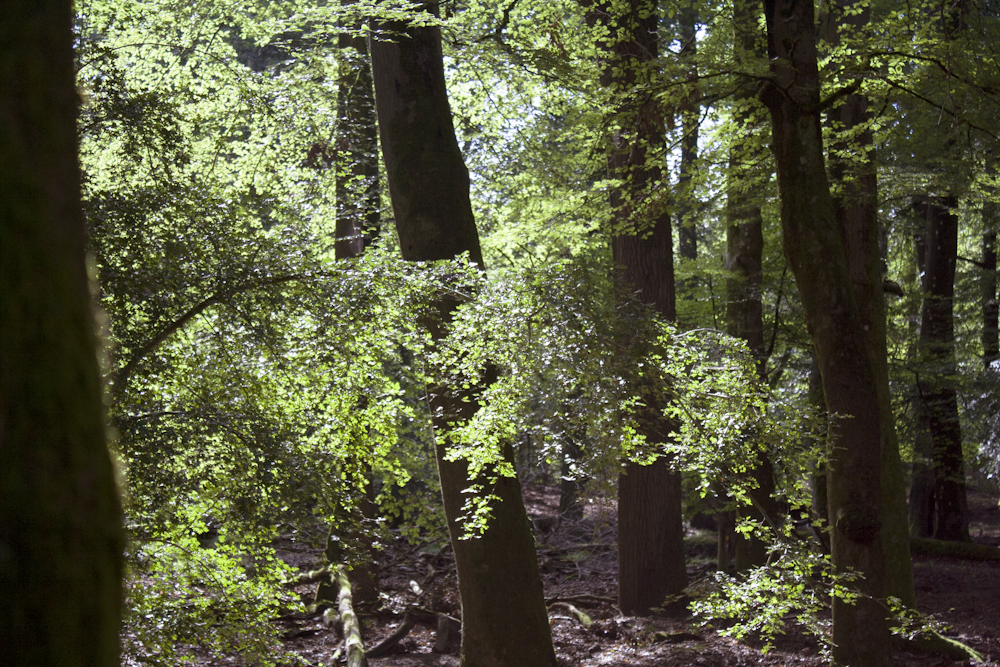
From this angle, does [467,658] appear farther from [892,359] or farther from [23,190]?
[892,359]

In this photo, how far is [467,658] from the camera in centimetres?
659

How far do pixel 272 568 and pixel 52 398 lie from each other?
13.5 feet

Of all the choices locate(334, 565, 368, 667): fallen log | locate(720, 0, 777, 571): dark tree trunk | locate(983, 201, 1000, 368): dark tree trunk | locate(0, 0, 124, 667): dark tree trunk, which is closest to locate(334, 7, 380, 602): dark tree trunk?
locate(334, 565, 368, 667): fallen log

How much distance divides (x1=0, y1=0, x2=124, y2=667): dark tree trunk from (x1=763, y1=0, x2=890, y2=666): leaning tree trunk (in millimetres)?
4960

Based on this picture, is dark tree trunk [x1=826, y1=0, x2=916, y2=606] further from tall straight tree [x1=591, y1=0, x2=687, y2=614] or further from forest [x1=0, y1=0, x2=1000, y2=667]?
tall straight tree [x1=591, y1=0, x2=687, y2=614]

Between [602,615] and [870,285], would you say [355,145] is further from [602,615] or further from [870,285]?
[602,615]

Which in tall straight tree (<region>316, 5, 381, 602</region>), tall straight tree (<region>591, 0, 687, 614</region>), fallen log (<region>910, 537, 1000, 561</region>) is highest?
tall straight tree (<region>316, 5, 381, 602</region>)

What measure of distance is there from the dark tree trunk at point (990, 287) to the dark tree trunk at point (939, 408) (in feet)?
2.12

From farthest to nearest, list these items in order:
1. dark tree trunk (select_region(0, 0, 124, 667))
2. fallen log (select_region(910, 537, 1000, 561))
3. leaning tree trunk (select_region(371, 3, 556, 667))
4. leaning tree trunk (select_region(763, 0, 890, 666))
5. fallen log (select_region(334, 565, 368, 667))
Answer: fallen log (select_region(910, 537, 1000, 561)) < fallen log (select_region(334, 565, 368, 667)) < leaning tree trunk (select_region(371, 3, 556, 667)) < leaning tree trunk (select_region(763, 0, 890, 666)) < dark tree trunk (select_region(0, 0, 124, 667))

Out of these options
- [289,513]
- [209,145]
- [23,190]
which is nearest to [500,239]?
[209,145]

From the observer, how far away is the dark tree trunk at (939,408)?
41.8 feet

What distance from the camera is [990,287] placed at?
50.9 ft

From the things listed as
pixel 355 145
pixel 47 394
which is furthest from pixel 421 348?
pixel 355 145

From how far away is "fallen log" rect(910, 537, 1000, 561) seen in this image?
12.4 m
